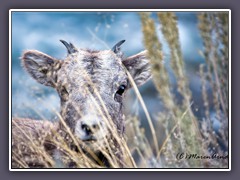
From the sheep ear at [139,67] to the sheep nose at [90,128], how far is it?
71 centimetres

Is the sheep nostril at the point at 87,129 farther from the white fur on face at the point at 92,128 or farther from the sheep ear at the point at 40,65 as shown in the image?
the sheep ear at the point at 40,65

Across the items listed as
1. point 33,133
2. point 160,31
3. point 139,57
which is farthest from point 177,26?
point 33,133

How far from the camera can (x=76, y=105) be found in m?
3.30

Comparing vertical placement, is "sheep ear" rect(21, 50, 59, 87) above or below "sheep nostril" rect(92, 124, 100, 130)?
above

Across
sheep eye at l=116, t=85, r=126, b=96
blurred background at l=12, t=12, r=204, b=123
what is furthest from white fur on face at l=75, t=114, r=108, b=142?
blurred background at l=12, t=12, r=204, b=123

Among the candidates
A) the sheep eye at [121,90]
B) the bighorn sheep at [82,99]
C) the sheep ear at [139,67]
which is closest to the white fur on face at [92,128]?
the bighorn sheep at [82,99]

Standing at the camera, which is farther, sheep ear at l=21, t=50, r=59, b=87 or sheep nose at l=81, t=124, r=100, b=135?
A: sheep ear at l=21, t=50, r=59, b=87

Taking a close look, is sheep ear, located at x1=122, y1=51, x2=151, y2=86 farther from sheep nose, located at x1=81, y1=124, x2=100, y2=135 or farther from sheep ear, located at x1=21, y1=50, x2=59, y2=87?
sheep nose, located at x1=81, y1=124, x2=100, y2=135

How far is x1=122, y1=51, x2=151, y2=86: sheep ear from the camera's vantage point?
362cm

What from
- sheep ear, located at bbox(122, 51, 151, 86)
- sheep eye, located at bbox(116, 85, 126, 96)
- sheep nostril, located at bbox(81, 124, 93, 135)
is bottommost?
sheep nostril, located at bbox(81, 124, 93, 135)

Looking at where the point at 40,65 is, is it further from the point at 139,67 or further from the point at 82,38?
the point at 139,67

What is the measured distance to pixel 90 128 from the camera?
306 centimetres

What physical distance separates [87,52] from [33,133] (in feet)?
2.45

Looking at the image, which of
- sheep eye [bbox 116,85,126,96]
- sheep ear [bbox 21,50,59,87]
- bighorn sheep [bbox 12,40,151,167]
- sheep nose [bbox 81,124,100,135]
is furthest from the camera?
sheep ear [bbox 21,50,59,87]
